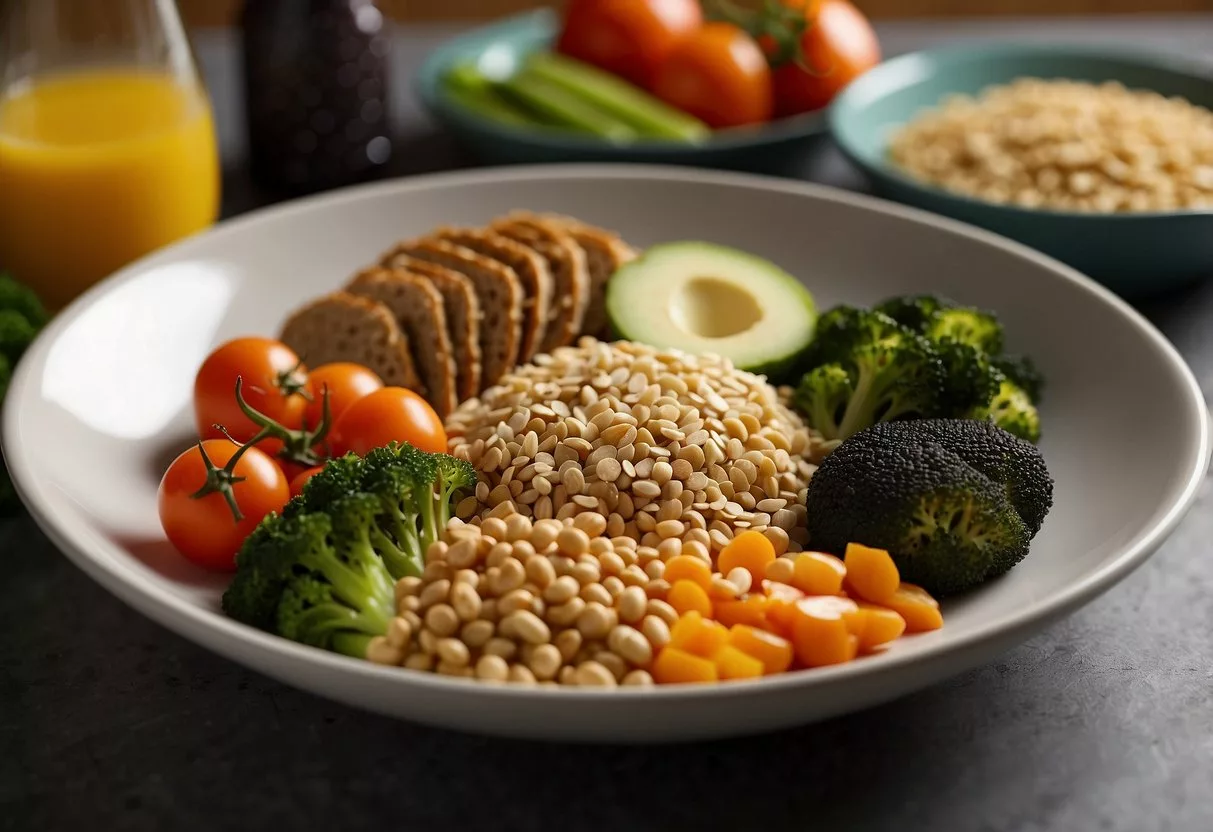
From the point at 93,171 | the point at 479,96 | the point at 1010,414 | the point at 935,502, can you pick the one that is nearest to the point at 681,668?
the point at 935,502

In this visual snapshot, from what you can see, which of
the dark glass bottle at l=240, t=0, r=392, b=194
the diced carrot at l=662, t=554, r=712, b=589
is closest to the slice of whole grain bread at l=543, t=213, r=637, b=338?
the diced carrot at l=662, t=554, r=712, b=589

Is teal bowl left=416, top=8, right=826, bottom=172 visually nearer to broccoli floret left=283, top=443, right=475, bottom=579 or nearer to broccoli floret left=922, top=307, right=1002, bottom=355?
broccoli floret left=922, top=307, right=1002, bottom=355

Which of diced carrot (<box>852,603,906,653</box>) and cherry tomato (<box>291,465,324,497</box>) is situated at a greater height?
diced carrot (<box>852,603,906,653</box>)

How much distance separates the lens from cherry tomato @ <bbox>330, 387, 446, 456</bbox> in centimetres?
181

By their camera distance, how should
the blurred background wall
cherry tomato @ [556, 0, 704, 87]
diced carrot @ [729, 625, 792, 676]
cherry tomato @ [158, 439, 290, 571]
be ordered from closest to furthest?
diced carrot @ [729, 625, 792, 676] < cherry tomato @ [158, 439, 290, 571] < cherry tomato @ [556, 0, 704, 87] < the blurred background wall

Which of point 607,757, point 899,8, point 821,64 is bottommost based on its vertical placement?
point 899,8

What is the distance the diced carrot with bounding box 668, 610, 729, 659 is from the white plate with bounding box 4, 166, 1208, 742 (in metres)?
0.11

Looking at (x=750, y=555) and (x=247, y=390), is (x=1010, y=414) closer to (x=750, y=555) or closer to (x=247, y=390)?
(x=750, y=555)

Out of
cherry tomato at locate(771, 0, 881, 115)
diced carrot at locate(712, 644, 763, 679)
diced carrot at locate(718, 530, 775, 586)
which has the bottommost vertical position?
diced carrot at locate(718, 530, 775, 586)

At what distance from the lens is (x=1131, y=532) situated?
1.58 m

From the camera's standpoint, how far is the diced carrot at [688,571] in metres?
1.55

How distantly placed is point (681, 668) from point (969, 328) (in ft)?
3.10

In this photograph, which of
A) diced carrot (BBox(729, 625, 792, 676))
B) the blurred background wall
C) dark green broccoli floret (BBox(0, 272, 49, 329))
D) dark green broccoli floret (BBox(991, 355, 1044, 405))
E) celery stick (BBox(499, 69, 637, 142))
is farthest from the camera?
the blurred background wall

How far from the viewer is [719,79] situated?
3.06 metres
